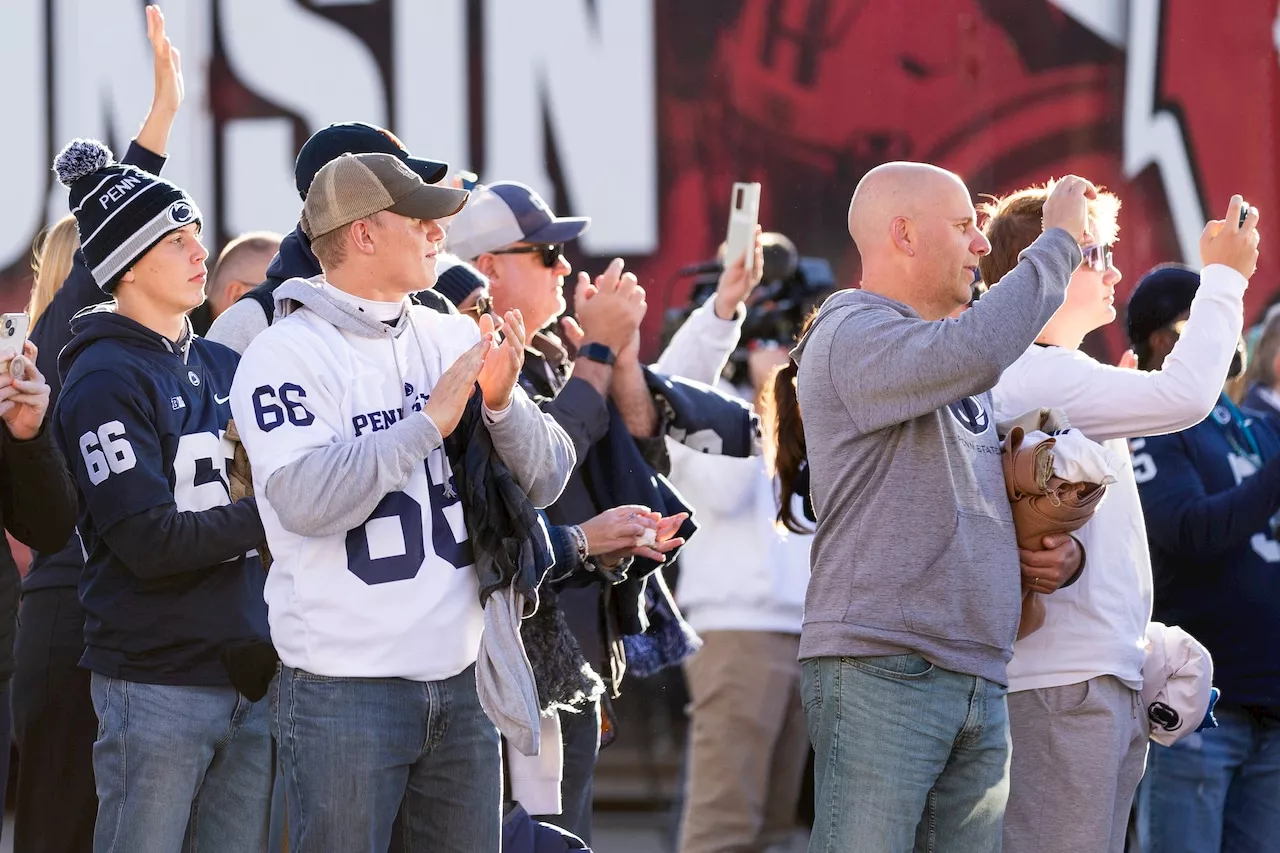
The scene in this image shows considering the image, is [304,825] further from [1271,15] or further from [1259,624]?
[1271,15]

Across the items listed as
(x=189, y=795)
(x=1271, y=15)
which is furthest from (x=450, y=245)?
(x=1271, y=15)

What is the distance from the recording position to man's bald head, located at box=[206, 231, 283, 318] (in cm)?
450

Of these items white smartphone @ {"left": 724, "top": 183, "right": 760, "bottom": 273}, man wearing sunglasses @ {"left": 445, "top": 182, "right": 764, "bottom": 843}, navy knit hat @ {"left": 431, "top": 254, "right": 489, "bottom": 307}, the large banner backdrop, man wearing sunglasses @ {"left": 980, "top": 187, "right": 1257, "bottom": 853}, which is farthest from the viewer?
the large banner backdrop

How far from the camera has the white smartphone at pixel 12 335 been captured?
3.34 m

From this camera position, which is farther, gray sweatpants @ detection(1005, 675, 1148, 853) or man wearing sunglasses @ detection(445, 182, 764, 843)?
man wearing sunglasses @ detection(445, 182, 764, 843)

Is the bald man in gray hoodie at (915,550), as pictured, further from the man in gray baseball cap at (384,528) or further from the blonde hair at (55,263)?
the blonde hair at (55,263)

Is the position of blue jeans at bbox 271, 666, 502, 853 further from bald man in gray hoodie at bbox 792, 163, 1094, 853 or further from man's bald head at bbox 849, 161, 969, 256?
man's bald head at bbox 849, 161, 969, 256

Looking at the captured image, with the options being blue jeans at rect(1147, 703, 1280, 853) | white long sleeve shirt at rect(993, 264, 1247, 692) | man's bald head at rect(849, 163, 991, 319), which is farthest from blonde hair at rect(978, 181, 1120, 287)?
blue jeans at rect(1147, 703, 1280, 853)

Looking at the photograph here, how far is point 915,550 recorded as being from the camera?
296 cm

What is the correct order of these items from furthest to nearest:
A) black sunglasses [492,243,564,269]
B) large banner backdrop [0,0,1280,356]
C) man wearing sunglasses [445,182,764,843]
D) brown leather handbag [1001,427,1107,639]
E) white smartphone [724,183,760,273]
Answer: large banner backdrop [0,0,1280,356] < white smartphone [724,183,760,273] < black sunglasses [492,243,564,269] < man wearing sunglasses [445,182,764,843] < brown leather handbag [1001,427,1107,639]

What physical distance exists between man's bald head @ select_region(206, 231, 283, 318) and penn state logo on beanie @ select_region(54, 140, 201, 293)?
36.9 inches

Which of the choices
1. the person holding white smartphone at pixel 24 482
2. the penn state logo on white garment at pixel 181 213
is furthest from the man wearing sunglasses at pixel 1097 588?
the person holding white smartphone at pixel 24 482

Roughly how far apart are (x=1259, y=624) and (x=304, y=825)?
2514 millimetres

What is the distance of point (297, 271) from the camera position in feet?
11.3
